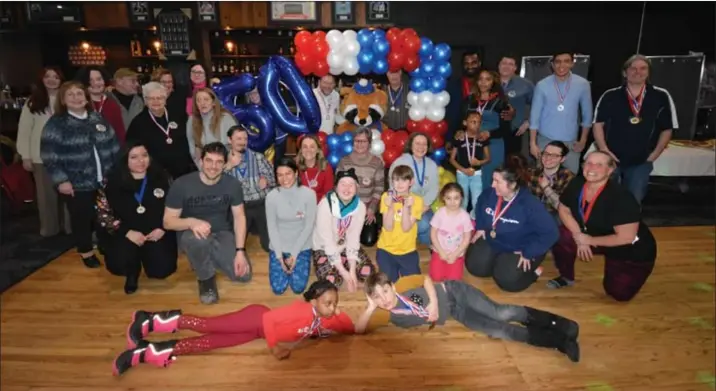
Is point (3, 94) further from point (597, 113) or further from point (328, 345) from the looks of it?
point (597, 113)

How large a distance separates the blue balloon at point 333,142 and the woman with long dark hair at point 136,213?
1.58 meters

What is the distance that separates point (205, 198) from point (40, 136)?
1.80 metres

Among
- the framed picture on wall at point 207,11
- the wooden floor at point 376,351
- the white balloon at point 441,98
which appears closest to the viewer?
the wooden floor at point 376,351

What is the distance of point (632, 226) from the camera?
3.18 metres

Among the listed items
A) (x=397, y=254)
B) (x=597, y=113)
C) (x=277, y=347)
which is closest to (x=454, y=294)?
(x=397, y=254)

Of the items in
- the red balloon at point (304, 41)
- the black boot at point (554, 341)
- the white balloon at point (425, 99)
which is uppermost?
the red balloon at point (304, 41)

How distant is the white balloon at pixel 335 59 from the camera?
4.37m

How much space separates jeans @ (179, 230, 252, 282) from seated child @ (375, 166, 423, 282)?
3.36 ft

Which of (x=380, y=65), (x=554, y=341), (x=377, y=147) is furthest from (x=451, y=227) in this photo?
(x=380, y=65)

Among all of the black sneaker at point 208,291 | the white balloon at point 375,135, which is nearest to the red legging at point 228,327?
the black sneaker at point 208,291

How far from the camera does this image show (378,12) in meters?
7.27

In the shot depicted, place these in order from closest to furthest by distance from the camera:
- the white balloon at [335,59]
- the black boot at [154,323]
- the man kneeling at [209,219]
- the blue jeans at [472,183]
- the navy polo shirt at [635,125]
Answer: the black boot at [154,323]
the man kneeling at [209,219]
the navy polo shirt at [635,125]
the white balloon at [335,59]
the blue jeans at [472,183]

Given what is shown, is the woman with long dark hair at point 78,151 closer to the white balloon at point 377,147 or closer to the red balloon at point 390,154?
the white balloon at point 377,147

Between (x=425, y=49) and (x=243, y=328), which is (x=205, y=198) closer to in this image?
A: (x=243, y=328)
